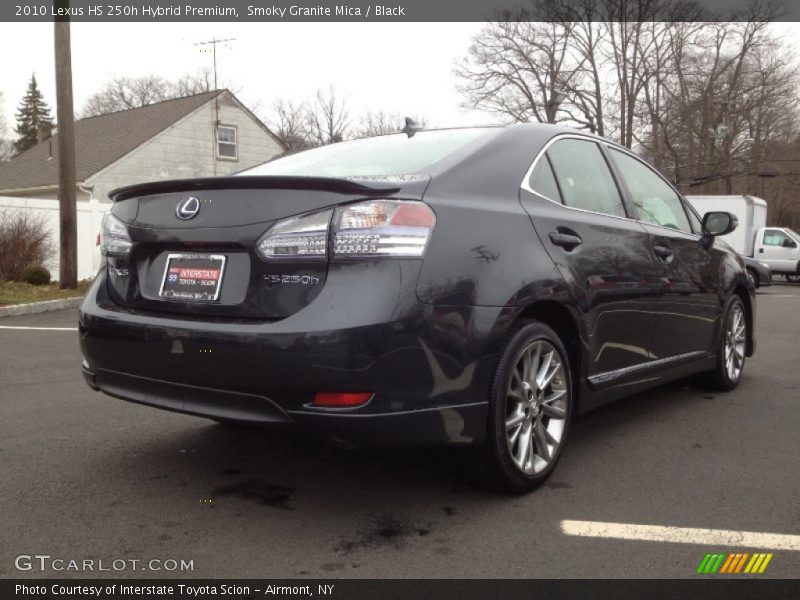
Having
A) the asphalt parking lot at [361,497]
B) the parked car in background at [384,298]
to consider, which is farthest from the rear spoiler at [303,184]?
the asphalt parking lot at [361,497]

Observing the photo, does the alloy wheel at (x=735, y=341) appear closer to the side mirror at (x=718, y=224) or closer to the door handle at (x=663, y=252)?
the side mirror at (x=718, y=224)

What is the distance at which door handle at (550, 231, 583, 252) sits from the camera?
342 cm

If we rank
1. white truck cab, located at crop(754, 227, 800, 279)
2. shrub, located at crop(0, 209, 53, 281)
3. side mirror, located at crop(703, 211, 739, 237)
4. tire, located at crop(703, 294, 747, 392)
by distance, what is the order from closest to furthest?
1. side mirror, located at crop(703, 211, 739, 237)
2. tire, located at crop(703, 294, 747, 392)
3. shrub, located at crop(0, 209, 53, 281)
4. white truck cab, located at crop(754, 227, 800, 279)

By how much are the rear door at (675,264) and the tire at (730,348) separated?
256 mm

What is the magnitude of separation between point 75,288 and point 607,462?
11610 mm

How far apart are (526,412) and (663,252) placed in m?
1.63

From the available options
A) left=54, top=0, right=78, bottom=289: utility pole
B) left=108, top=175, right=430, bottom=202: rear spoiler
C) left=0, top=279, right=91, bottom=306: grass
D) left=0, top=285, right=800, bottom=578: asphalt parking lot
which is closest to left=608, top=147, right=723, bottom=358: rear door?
left=0, top=285, right=800, bottom=578: asphalt parking lot

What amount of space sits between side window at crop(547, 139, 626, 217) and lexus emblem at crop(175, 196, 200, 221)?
5.47ft

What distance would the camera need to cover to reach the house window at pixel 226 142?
95.3 feet

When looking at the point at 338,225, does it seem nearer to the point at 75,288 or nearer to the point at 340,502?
the point at 340,502

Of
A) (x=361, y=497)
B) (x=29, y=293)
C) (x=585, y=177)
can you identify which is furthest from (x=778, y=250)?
(x=361, y=497)

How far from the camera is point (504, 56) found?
3822 cm

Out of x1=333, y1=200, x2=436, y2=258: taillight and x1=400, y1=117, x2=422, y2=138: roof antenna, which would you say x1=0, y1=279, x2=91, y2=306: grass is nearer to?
x1=400, y1=117, x2=422, y2=138: roof antenna

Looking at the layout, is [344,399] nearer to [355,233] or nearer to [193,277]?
[355,233]
